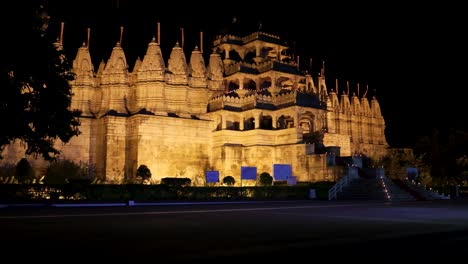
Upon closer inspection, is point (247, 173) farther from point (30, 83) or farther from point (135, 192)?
point (30, 83)

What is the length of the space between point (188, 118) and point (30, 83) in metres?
27.4

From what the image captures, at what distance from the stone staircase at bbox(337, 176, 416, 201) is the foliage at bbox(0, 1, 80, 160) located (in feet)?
72.8

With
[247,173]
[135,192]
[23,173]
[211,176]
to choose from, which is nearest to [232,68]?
[247,173]

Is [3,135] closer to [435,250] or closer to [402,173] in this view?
[435,250]

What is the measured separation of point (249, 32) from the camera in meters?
56.7

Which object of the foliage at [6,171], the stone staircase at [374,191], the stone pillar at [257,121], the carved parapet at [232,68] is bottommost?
the stone staircase at [374,191]

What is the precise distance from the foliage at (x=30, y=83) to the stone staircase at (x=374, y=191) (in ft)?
72.8

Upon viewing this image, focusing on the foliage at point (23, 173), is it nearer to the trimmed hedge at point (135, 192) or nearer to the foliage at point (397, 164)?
the trimmed hedge at point (135, 192)

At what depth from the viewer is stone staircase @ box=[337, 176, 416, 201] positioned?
34.7m

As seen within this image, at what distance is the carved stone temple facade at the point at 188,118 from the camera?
43.1m

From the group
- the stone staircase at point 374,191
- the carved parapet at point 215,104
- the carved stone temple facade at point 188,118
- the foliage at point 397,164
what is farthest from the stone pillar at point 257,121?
the foliage at point 397,164

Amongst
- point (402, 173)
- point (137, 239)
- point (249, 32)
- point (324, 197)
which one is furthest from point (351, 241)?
point (249, 32)

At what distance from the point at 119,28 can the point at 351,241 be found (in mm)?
46122

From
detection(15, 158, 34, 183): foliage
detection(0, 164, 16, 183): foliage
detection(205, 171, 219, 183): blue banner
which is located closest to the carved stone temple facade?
detection(0, 164, 16, 183): foliage
